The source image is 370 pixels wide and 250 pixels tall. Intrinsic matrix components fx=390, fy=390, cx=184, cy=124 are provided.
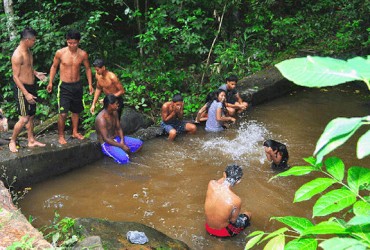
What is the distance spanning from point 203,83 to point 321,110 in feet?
9.92

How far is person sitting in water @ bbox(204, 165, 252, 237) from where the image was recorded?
477 cm

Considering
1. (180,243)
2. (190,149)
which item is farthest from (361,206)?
(190,149)

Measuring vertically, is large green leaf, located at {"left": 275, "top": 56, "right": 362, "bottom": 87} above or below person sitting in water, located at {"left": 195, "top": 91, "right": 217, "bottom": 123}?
above

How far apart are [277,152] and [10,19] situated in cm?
624

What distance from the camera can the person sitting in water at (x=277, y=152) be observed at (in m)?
6.20

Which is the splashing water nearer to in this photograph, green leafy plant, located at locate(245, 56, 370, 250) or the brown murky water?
the brown murky water

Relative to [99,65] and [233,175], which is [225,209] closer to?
[233,175]

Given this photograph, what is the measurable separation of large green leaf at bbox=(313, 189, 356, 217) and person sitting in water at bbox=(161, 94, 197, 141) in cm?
650

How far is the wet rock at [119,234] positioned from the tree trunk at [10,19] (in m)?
5.87

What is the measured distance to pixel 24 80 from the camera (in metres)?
5.84

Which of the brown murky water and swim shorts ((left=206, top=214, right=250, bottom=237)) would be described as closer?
swim shorts ((left=206, top=214, right=250, bottom=237))

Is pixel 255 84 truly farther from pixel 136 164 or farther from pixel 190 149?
pixel 136 164

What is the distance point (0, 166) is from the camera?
5465mm

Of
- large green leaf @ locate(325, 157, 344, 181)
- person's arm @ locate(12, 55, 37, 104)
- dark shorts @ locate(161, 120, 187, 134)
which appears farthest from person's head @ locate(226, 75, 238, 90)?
large green leaf @ locate(325, 157, 344, 181)
